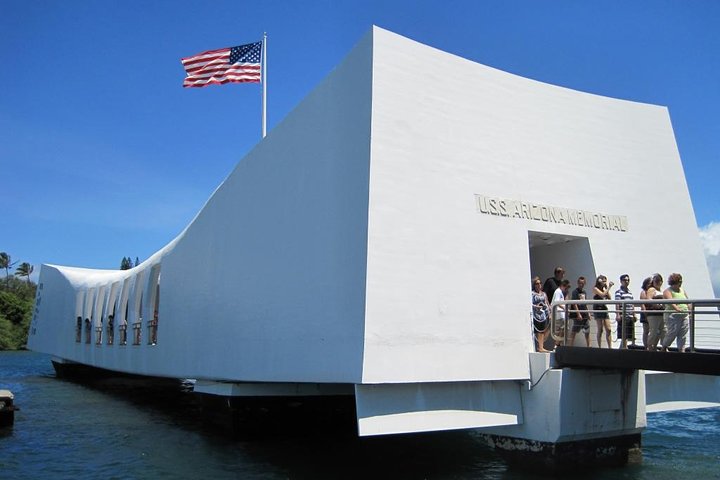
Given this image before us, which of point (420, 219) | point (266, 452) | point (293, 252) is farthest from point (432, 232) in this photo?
point (266, 452)

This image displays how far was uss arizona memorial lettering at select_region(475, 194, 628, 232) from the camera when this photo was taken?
35.2 feet

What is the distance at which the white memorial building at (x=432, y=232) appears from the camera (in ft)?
31.2

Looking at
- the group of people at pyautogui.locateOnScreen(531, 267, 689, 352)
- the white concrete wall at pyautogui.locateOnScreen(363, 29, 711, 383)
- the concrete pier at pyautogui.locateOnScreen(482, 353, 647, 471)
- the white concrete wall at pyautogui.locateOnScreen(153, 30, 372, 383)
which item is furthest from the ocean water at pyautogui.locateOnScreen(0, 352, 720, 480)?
the white concrete wall at pyautogui.locateOnScreen(363, 29, 711, 383)

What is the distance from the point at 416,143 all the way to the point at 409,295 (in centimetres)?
241

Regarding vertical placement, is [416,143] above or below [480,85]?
below

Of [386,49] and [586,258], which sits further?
[586,258]

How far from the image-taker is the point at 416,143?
1002cm

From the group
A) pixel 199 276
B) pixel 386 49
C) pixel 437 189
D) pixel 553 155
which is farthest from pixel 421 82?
pixel 199 276

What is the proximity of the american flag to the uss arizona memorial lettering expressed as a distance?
8792 mm

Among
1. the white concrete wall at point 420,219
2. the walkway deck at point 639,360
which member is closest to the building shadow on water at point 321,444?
the white concrete wall at point 420,219

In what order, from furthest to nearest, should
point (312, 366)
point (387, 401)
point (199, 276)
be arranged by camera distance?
point (199, 276) < point (312, 366) < point (387, 401)

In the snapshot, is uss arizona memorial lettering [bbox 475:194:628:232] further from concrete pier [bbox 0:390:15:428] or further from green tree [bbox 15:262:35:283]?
green tree [bbox 15:262:35:283]

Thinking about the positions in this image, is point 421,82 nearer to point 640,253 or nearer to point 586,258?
point 586,258

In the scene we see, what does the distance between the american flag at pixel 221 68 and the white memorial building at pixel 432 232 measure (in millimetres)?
3504
